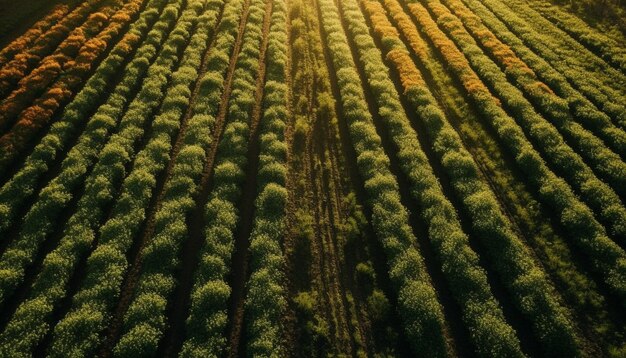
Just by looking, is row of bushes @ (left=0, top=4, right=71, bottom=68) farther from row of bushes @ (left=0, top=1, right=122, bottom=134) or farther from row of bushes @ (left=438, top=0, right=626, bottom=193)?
row of bushes @ (left=438, top=0, right=626, bottom=193)

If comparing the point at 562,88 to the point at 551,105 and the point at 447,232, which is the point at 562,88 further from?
the point at 447,232

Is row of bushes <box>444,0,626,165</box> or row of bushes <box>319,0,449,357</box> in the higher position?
row of bushes <box>444,0,626,165</box>


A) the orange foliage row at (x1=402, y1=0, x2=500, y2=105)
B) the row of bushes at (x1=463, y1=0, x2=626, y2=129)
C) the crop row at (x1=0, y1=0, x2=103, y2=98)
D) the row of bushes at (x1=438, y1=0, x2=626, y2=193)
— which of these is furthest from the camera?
the orange foliage row at (x1=402, y1=0, x2=500, y2=105)

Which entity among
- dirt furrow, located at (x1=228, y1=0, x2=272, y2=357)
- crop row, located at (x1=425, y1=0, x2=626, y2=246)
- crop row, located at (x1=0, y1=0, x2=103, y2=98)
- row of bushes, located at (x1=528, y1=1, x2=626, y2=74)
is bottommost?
dirt furrow, located at (x1=228, y1=0, x2=272, y2=357)

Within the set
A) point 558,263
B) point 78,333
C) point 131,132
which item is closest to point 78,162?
point 131,132

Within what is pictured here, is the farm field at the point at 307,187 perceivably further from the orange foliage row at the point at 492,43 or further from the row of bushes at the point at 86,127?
the orange foliage row at the point at 492,43

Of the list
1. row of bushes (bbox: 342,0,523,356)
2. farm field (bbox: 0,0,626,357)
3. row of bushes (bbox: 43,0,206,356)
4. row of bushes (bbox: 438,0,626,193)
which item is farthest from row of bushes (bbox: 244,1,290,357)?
row of bushes (bbox: 438,0,626,193)

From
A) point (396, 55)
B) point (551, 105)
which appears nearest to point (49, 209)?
point (396, 55)
